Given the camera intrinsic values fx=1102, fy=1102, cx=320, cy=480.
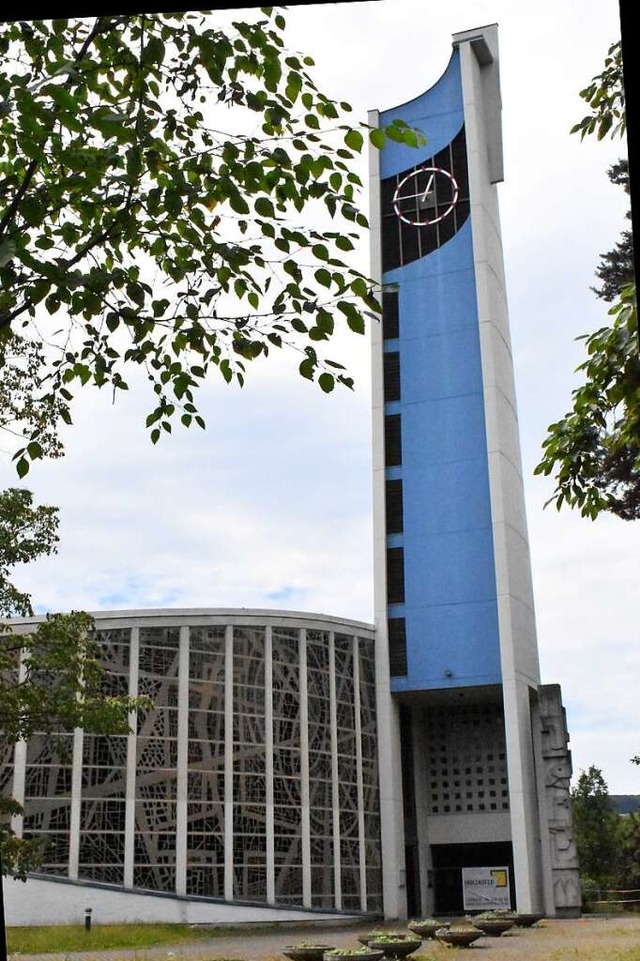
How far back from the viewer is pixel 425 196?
4122cm

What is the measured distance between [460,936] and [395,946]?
11.0 ft

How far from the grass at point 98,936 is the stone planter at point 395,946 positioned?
6.45 metres

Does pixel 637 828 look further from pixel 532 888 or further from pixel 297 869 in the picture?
pixel 297 869

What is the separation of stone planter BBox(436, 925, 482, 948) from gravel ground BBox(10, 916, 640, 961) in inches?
8.7

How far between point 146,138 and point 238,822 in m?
29.0

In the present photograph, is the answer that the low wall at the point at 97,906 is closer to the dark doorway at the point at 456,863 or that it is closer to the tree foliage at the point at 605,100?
the dark doorway at the point at 456,863

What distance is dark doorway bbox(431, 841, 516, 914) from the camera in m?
38.1

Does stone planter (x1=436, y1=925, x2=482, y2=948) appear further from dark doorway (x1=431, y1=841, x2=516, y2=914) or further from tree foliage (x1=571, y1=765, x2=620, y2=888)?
tree foliage (x1=571, y1=765, x2=620, y2=888)

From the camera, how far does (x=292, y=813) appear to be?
32.4m

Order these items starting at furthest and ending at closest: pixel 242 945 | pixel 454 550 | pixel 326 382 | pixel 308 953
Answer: pixel 454 550 < pixel 242 945 < pixel 308 953 < pixel 326 382

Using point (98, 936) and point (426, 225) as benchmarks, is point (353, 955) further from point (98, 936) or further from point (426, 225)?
point (426, 225)

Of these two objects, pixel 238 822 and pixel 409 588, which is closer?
pixel 238 822

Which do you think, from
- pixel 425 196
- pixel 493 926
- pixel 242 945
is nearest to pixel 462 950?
pixel 493 926

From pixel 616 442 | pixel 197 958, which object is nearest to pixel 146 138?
pixel 616 442
